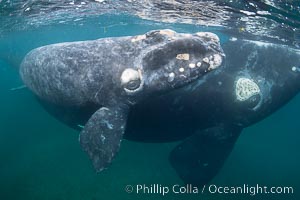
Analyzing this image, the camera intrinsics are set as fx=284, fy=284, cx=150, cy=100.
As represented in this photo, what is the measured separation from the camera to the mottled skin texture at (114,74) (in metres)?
7.55

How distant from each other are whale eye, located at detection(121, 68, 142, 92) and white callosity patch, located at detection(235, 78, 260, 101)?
598 cm

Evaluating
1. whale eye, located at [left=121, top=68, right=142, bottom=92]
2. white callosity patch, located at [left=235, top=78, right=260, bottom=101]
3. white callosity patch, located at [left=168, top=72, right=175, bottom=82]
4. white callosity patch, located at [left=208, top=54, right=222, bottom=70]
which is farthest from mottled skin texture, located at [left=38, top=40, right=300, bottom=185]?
white callosity patch, located at [left=208, top=54, right=222, bottom=70]

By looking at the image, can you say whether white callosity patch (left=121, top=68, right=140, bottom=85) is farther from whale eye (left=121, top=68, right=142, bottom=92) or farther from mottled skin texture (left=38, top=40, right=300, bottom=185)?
mottled skin texture (left=38, top=40, right=300, bottom=185)

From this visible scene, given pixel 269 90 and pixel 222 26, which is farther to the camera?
pixel 222 26

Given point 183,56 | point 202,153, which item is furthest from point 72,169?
point 183,56

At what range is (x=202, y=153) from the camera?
12.8 metres

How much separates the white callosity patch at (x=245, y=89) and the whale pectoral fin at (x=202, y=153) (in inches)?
58.3

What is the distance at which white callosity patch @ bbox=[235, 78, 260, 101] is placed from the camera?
12.5 metres

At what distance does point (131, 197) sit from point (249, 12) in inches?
482

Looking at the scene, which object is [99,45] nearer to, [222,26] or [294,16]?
[294,16]

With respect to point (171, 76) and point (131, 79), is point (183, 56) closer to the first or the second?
point (171, 76)

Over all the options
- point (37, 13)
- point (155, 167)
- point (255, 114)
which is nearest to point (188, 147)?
point (255, 114)

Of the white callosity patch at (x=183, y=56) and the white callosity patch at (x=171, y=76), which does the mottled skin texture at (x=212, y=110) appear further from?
the white callosity patch at (x=183, y=56)

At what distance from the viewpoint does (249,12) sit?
49.4 feet
